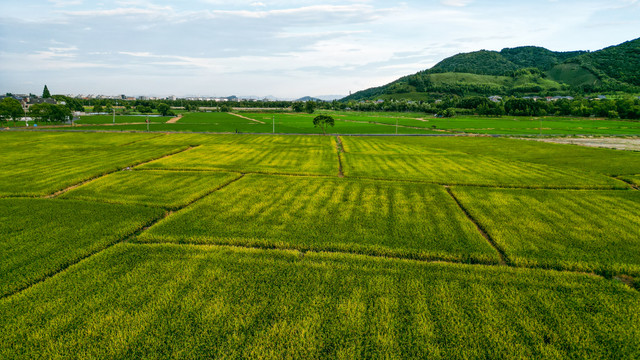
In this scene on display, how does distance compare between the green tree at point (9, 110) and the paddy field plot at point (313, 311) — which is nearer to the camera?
the paddy field plot at point (313, 311)

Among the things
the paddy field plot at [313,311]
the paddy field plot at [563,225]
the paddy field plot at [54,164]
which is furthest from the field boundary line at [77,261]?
the paddy field plot at [563,225]

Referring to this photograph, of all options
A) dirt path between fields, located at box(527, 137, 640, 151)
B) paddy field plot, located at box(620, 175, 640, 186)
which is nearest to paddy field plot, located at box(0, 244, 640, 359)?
paddy field plot, located at box(620, 175, 640, 186)

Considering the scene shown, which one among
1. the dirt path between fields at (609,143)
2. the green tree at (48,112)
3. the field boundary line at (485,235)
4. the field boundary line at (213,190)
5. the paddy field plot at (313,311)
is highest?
the green tree at (48,112)

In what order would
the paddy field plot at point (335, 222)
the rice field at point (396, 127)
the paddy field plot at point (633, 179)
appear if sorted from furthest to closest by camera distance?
the rice field at point (396, 127) < the paddy field plot at point (633, 179) < the paddy field plot at point (335, 222)

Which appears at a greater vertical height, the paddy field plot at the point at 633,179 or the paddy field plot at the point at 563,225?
the paddy field plot at the point at 633,179

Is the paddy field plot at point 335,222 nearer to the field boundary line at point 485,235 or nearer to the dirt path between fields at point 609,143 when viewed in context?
the field boundary line at point 485,235

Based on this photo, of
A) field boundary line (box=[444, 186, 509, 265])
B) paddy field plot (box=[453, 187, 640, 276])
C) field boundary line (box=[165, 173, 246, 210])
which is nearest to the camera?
paddy field plot (box=[453, 187, 640, 276])

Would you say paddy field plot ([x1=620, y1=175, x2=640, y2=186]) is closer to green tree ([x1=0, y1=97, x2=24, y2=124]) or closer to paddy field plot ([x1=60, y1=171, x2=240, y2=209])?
paddy field plot ([x1=60, y1=171, x2=240, y2=209])

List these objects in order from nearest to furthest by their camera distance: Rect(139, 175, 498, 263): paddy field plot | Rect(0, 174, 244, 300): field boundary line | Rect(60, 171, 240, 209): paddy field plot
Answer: Rect(0, 174, 244, 300): field boundary line, Rect(139, 175, 498, 263): paddy field plot, Rect(60, 171, 240, 209): paddy field plot
